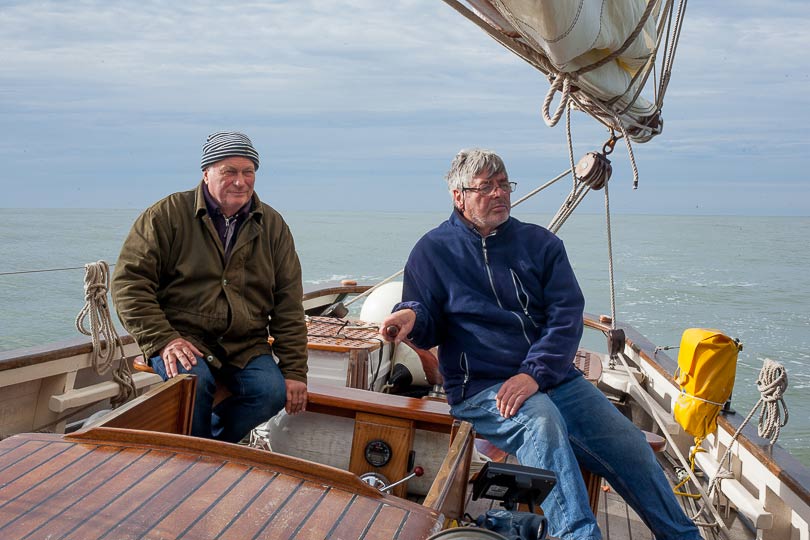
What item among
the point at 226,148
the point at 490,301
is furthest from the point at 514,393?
the point at 226,148

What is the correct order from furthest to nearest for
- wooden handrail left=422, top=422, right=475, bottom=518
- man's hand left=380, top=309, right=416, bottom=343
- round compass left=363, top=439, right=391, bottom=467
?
round compass left=363, top=439, right=391, bottom=467, man's hand left=380, top=309, right=416, bottom=343, wooden handrail left=422, top=422, right=475, bottom=518

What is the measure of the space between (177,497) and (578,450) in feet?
3.82

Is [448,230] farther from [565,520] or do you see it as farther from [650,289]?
[650,289]

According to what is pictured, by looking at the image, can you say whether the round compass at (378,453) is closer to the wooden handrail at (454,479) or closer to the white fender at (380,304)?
the wooden handrail at (454,479)

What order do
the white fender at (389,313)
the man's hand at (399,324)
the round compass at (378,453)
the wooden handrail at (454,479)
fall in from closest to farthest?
the wooden handrail at (454,479), the man's hand at (399,324), the round compass at (378,453), the white fender at (389,313)

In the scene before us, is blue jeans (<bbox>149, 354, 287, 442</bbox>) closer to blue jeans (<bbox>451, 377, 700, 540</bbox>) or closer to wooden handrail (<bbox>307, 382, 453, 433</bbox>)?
wooden handrail (<bbox>307, 382, 453, 433</bbox>)

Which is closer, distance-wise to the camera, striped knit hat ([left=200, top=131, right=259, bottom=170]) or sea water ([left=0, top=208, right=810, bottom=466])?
striped knit hat ([left=200, top=131, right=259, bottom=170])

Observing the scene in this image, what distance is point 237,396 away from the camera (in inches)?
96.0

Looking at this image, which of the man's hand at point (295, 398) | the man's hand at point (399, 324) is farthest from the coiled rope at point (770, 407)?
the man's hand at point (295, 398)

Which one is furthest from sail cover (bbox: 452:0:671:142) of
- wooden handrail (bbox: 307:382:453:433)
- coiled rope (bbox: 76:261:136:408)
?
coiled rope (bbox: 76:261:136:408)

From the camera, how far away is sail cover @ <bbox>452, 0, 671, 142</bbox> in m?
2.29

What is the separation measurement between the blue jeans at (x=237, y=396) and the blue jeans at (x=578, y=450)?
586 mm

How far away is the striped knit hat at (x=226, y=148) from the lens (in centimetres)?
238

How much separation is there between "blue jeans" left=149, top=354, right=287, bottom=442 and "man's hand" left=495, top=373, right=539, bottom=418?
71 centimetres
